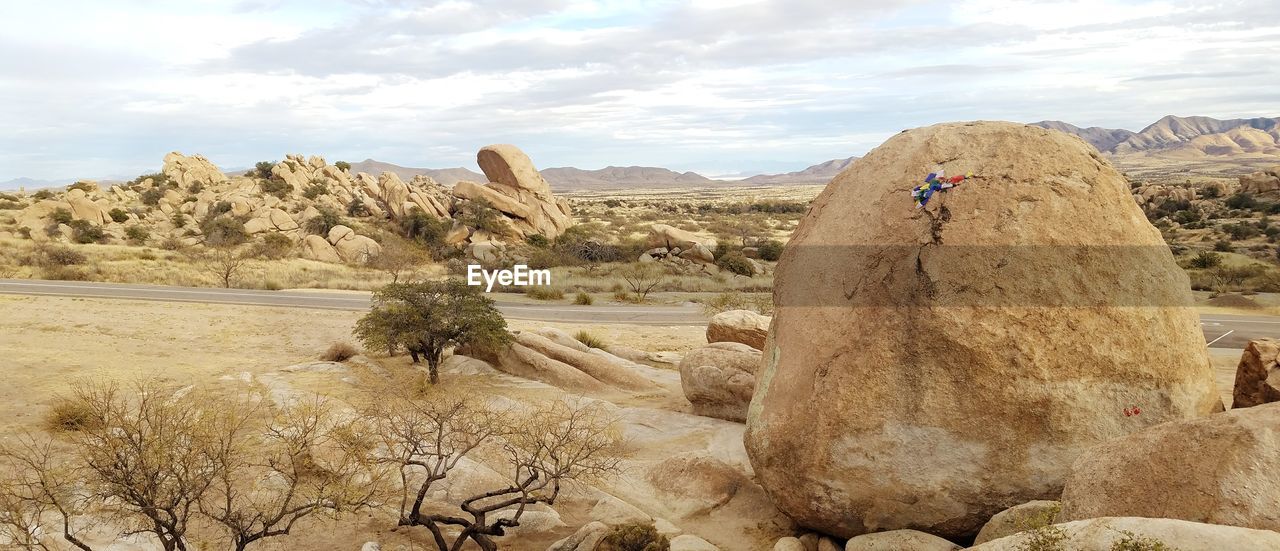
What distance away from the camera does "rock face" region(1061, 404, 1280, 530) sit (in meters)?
4.70

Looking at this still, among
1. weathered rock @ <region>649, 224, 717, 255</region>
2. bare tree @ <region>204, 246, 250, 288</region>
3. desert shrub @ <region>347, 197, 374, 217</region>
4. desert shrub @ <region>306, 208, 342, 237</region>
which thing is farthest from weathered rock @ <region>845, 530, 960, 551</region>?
desert shrub @ <region>347, 197, 374, 217</region>

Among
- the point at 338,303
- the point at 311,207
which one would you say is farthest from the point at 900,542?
the point at 311,207

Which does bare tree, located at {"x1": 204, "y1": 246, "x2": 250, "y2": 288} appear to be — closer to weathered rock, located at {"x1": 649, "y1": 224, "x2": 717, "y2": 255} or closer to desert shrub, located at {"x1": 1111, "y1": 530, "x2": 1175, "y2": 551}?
weathered rock, located at {"x1": 649, "y1": 224, "x2": 717, "y2": 255}

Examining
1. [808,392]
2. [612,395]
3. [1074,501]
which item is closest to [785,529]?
[808,392]

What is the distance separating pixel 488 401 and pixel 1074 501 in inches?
440

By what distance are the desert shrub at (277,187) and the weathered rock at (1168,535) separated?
62116 mm

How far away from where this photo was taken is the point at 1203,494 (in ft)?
15.9

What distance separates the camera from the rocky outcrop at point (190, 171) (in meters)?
64.4

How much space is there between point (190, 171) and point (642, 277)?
46.5m

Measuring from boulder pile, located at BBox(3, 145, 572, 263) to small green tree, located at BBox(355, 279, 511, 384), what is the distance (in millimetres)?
27625

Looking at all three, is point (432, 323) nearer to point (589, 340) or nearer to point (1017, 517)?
point (589, 340)

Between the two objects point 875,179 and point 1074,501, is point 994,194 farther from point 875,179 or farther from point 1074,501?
point 1074,501

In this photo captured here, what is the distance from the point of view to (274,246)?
46000 mm

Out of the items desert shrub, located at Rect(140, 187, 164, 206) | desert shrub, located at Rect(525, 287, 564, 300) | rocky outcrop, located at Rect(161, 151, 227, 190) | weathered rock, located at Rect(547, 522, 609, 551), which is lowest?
desert shrub, located at Rect(525, 287, 564, 300)
